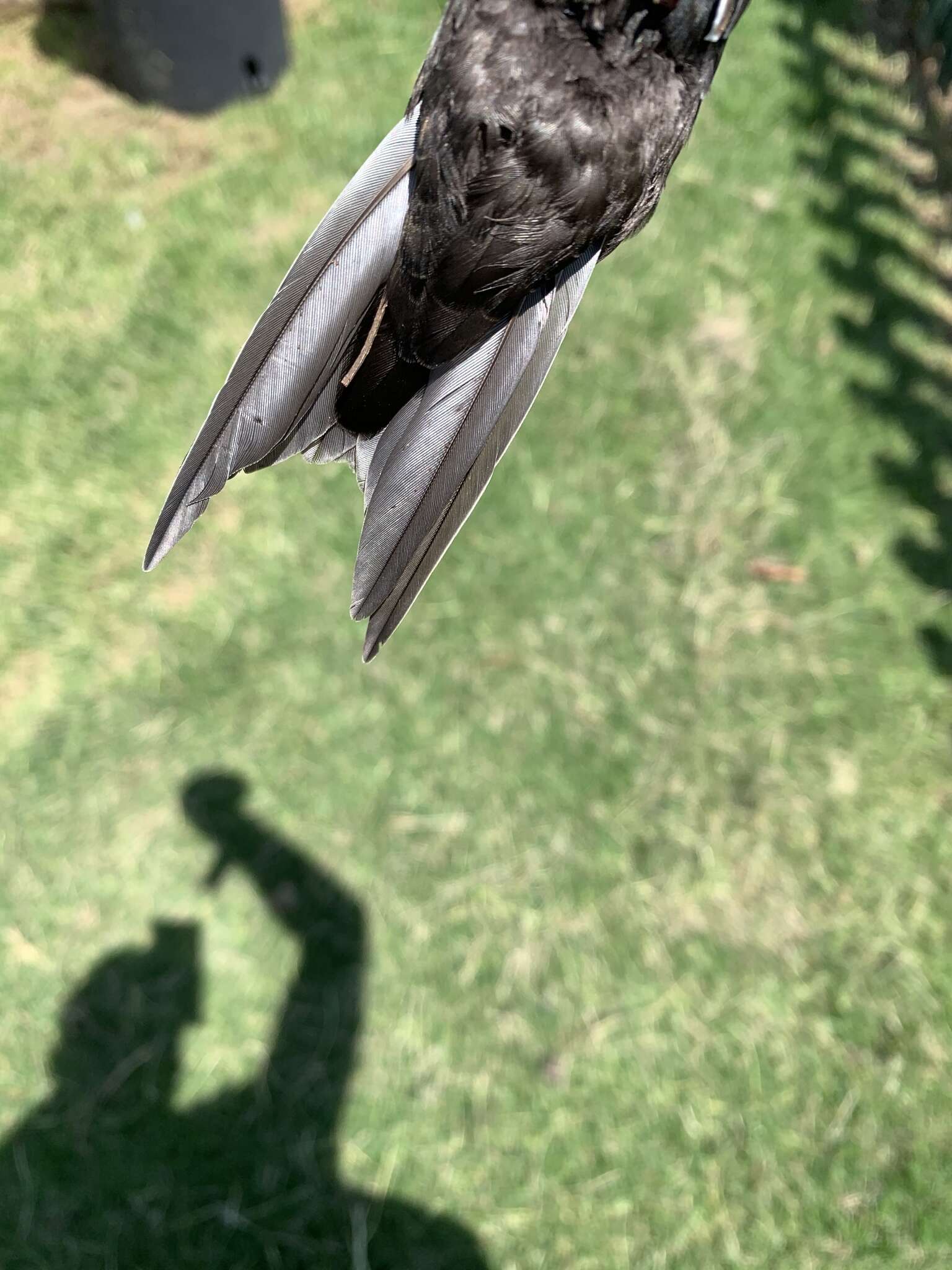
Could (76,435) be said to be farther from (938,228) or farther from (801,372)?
(938,228)

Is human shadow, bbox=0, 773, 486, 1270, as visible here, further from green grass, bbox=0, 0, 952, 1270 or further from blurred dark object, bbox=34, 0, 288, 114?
blurred dark object, bbox=34, 0, 288, 114

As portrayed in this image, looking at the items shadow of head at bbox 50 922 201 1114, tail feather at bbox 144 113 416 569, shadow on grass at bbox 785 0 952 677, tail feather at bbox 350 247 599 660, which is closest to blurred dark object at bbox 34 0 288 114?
shadow on grass at bbox 785 0 952 677

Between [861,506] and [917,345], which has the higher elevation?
[917,345]

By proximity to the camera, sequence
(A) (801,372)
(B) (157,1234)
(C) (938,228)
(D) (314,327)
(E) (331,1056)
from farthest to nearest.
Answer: (C) (938,228), (A) (801,372), (E) (331,1056), (B) (157,1234), (D) (314,327)

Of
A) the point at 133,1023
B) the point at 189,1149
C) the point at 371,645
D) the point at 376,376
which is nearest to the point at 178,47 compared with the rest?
the point at 376,376

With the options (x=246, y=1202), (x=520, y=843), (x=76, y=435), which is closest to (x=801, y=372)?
(x=520, y=843)

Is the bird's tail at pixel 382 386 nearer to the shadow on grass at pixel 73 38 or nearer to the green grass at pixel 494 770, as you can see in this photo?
the green grass at pixel 494 770

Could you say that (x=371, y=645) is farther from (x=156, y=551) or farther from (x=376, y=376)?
(x=376, y=376)
